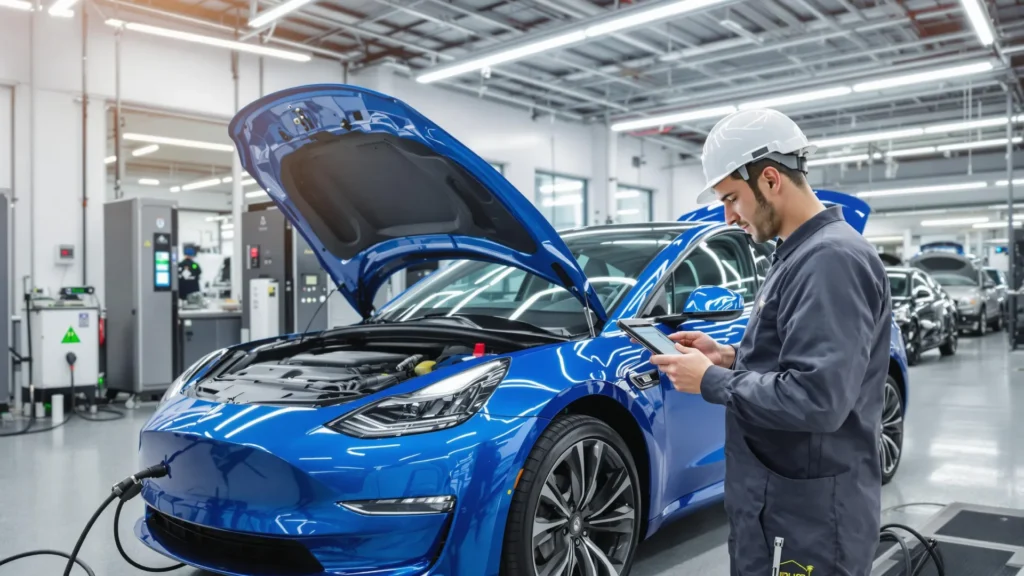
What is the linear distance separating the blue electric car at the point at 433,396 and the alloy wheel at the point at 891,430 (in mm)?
1030

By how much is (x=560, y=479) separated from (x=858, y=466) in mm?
1038

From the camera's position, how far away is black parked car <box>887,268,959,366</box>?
9.10 m

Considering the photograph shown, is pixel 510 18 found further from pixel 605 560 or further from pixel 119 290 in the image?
pixel 605 560

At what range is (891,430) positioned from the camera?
150 inches

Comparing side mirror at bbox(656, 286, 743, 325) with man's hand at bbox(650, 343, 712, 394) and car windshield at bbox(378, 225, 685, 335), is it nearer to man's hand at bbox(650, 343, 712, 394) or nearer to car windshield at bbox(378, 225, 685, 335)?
car windshield at bbox(378, 225, 685, 335)

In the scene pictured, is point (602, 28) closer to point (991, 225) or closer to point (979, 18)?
point (979, 18)

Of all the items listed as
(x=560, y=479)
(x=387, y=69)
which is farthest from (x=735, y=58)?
(x=560, y=479)

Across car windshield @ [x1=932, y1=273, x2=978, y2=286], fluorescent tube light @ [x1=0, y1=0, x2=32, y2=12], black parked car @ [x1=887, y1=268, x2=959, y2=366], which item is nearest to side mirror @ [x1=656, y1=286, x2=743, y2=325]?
fluorescent tube light @ [x1=0, y1=0, x2=32, y2=12]

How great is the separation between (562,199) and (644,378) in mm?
12483

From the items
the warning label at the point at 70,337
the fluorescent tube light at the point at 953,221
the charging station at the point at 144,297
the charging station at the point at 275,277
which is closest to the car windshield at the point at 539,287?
the warning label at the point at 70,337

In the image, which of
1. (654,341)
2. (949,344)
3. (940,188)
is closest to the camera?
(654,341)

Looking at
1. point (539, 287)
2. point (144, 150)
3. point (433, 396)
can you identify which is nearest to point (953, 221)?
point (144, 150)

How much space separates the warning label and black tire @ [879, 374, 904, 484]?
20.3 ft

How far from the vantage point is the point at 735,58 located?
39.0 feet
